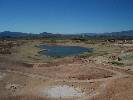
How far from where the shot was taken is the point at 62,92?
33531mm

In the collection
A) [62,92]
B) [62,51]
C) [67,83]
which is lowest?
[62,51]

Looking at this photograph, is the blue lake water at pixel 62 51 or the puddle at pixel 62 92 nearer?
the puddle at pixel 62 92

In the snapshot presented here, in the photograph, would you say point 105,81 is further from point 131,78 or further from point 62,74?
point 62,74

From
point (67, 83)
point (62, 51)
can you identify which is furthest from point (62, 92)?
point (62, 51)

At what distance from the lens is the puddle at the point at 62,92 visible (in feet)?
106

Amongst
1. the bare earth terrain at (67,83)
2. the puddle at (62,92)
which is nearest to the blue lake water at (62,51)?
the bare earth terrain at (67,83)

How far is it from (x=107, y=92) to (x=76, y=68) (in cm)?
1730

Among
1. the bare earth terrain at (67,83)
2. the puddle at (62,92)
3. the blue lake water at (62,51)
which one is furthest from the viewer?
the blue lake water at (62,51)

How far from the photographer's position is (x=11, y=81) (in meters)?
39.0

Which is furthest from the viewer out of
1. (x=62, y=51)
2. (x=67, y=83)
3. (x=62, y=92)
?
(x=62, y=51)

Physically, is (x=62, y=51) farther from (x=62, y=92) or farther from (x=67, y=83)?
(x=62, y=92)

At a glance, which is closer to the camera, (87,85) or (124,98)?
(124,98)

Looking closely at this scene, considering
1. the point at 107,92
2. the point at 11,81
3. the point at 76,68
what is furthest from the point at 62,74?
the point at 107,92

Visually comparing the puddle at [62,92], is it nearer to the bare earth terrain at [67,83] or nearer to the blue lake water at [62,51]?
the bare earth terrain at [67,83]
